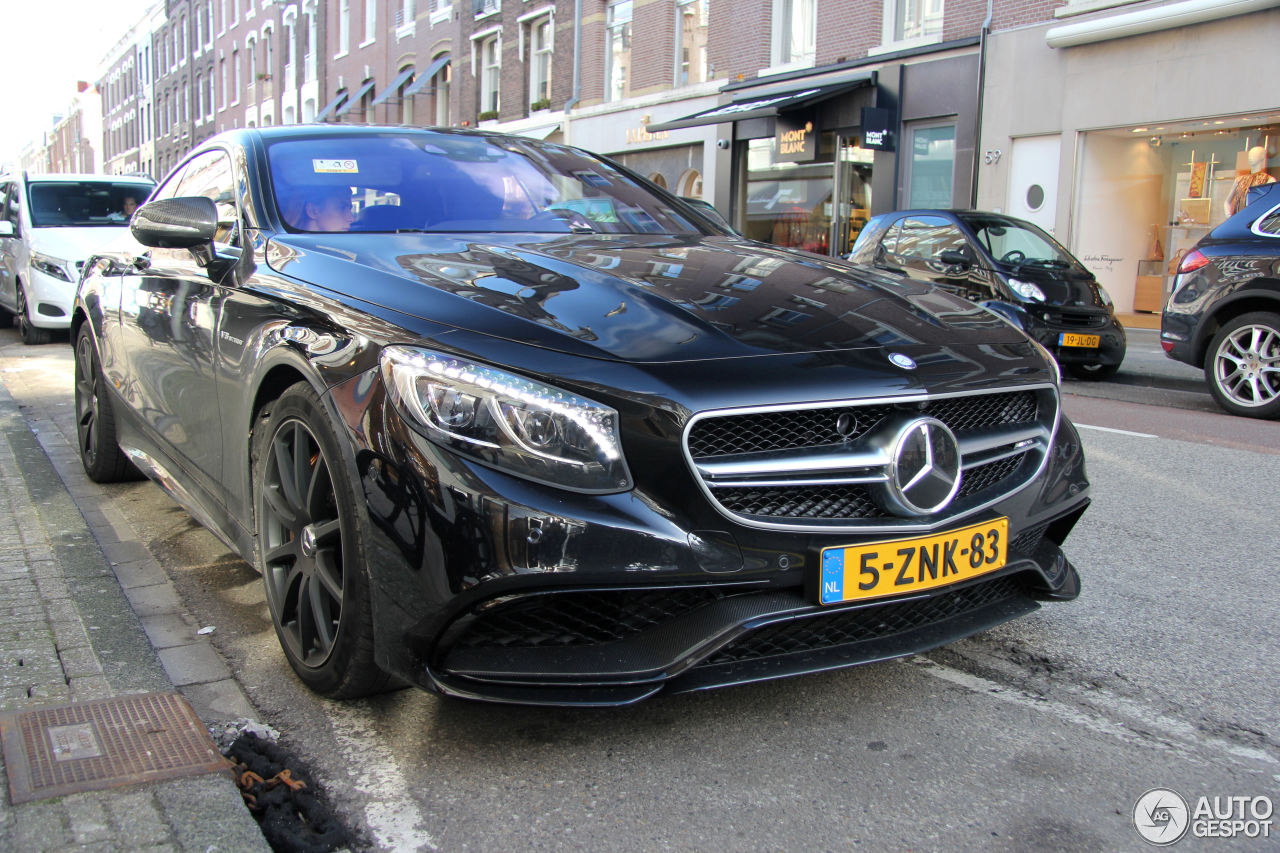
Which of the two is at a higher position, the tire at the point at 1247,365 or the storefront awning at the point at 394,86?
the storefront awning at the point at 394,86

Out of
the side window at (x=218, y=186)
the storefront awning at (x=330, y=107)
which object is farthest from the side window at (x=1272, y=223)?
the storefront awning at (x=330, y=107)

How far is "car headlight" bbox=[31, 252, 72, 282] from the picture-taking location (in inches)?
476

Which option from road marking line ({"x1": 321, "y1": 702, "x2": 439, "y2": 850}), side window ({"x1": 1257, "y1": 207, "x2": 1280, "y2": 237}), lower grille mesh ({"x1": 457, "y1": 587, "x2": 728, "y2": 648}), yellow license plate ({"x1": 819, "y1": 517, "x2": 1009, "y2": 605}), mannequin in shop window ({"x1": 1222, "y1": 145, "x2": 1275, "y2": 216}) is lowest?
road marking line ({"x1": 321, "y1": 702, "x2": 439, "y2": 850})

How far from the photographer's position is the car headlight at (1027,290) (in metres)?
10.4

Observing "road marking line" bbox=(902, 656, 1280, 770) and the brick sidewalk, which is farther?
"road marking line" bbox=(902, 656, 1280, 770)

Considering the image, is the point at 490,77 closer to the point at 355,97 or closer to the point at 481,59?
the point at 481,59

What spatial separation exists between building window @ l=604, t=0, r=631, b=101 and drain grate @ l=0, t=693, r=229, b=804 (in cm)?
2286

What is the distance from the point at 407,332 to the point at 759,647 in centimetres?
102

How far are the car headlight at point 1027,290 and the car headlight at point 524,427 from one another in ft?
29.7

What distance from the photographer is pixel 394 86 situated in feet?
106

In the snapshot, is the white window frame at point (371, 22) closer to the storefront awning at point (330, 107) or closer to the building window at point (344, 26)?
the building window at point (344, 26)

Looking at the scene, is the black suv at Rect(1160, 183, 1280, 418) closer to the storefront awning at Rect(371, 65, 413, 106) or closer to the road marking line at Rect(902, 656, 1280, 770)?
the road marking line at Rect(902, 656, 1280, 770)

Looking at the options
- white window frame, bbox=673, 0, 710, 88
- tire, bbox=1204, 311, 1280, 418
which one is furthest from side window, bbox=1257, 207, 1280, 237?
white window frame, bbox=673, 0, 710, 88

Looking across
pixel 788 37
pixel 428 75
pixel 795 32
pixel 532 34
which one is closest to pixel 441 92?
pixel 428 75
